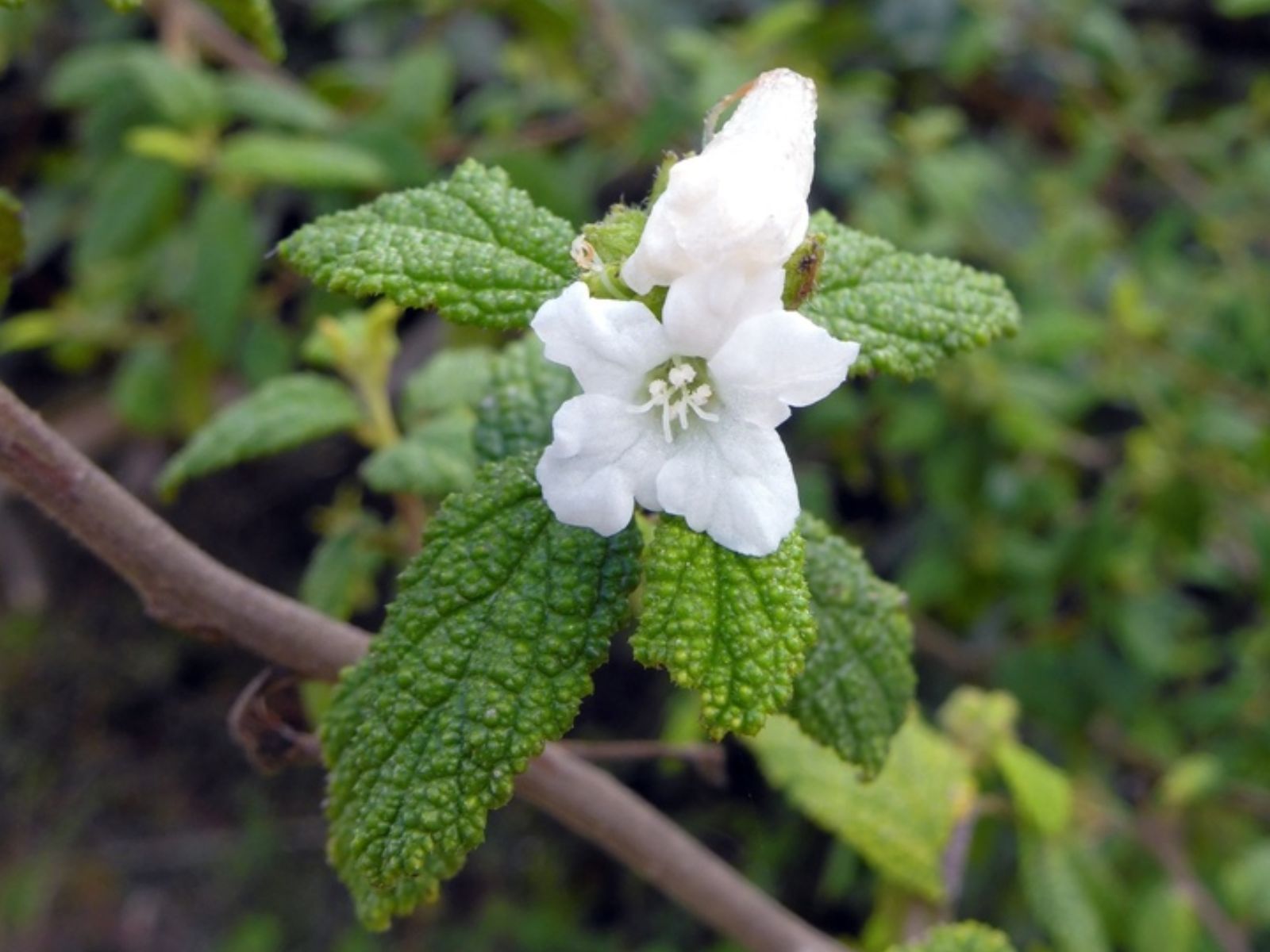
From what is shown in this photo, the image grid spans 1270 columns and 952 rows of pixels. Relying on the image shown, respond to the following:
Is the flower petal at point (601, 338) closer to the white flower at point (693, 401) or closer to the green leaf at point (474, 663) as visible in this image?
the white flower at point (693, 401)

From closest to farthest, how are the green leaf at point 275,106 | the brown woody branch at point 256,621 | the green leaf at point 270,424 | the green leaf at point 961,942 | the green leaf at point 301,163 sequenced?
the brown woody branch at point 256,621, the green leaf at point 961,942, the green leaf at point 270,424, the green leaf at point 301,163, the green leaf at point 275,106

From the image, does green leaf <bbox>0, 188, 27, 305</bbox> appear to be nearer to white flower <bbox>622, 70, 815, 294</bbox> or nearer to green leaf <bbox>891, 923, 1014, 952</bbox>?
white flower <bbox>622, 70, 815, 294</bbox>

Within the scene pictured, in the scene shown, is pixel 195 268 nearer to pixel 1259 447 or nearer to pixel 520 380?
pixel 520 380

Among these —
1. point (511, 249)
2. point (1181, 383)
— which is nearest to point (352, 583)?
point (511, 249)

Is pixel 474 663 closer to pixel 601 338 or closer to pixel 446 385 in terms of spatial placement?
pixel 601 338

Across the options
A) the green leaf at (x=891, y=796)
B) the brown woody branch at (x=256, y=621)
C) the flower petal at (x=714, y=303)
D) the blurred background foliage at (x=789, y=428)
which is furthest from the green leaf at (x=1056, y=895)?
the flower petal at (x=714, y=303)

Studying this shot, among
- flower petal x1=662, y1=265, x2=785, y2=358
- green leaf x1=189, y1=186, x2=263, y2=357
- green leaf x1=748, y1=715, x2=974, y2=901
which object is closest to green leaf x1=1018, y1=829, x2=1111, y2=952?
green leaf x1=748, y1=715, x2=974, y2=901
